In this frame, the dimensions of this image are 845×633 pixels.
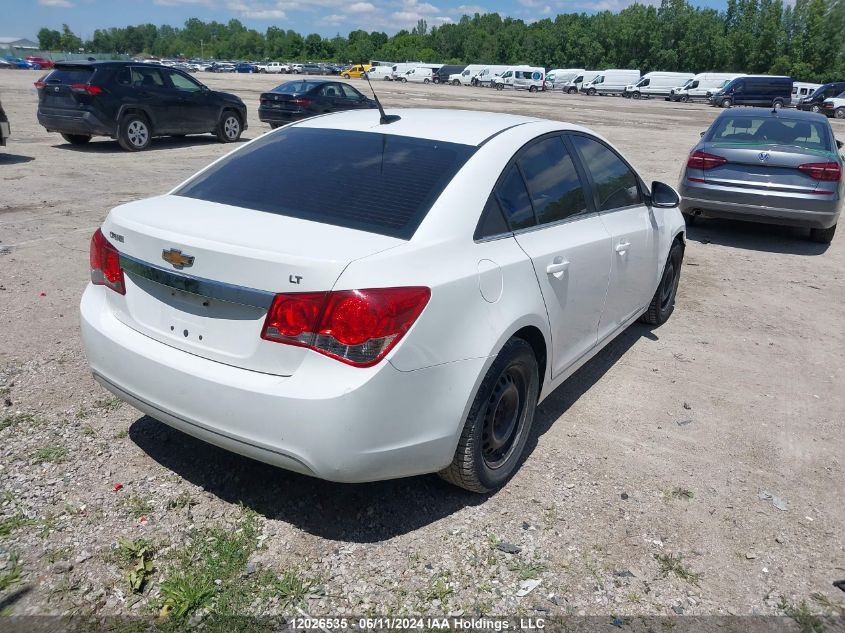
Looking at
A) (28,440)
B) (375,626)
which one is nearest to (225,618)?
(375,626)

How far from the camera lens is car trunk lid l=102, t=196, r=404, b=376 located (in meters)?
2.73

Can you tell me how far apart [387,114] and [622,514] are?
247cm

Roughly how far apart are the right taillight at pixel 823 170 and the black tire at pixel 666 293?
10.9 feet

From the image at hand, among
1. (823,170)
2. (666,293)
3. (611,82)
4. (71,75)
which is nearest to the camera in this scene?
(666,293)

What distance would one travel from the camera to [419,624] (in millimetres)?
2660

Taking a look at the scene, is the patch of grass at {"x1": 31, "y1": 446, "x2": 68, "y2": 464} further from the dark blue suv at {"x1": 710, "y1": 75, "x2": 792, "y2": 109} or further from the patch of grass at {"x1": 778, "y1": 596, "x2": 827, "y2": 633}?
the dark blue suv at {"x1": 710, "y1": 75, "x2": 792, "y2": 109}

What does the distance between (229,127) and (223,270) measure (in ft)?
50.3

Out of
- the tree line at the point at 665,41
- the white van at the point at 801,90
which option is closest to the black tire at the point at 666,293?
the white van at the point at 801,90

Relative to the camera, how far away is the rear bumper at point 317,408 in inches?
106

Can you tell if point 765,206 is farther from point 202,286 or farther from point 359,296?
point 202,286

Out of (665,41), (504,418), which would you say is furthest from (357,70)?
(665,41)

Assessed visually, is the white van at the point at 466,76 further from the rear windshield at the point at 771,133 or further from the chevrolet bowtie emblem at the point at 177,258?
the chevrolet bowtie emblem at the point at 177,258

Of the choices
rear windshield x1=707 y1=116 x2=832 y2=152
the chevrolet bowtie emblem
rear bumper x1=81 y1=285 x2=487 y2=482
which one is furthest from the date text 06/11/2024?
rear windshield x1=707 y1=116 x2=832 y2=152

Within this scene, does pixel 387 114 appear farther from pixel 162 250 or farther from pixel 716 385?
pixel 716 385
